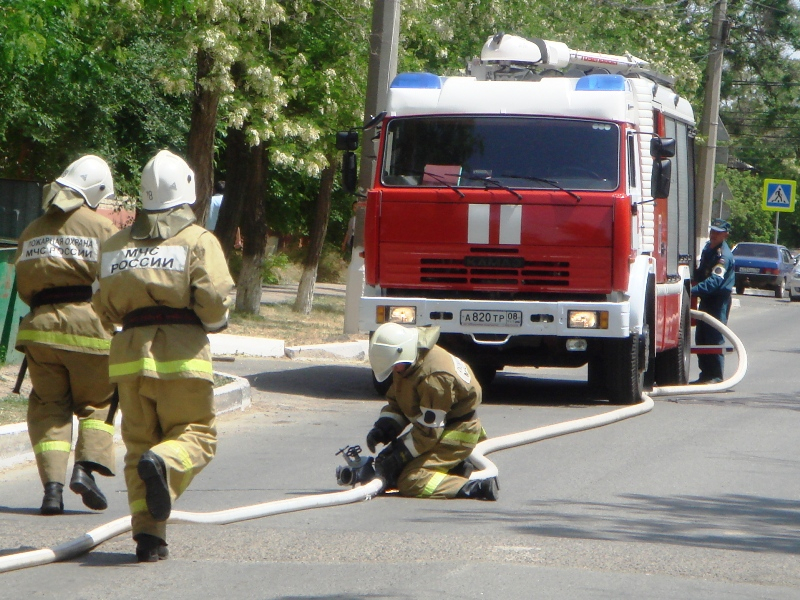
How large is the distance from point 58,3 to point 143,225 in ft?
22.6

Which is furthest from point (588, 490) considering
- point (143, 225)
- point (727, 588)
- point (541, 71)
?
point (541, 71)

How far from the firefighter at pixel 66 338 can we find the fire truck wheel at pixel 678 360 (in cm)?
866

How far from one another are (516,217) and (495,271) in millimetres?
521

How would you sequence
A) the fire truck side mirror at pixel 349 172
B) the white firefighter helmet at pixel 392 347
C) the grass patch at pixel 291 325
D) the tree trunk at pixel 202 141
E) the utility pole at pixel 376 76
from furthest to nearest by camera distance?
1. the tree trunk at pixel 202 141
2. the grass patch at pixel 291 325
3. the utility pole at pixel 376 76
4. the fire truck side mirror at pixel 349 172
5. the white firefighter helmet at pixel 392 347

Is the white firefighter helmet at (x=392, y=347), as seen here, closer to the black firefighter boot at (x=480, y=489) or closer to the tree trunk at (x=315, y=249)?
the black firefighter boot at (x=480, y=489)

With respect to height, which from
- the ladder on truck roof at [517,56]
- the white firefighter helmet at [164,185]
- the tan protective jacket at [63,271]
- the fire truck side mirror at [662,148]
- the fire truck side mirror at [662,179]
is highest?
the ladder on truck roof at [517,56]

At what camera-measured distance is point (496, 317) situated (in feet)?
36.5

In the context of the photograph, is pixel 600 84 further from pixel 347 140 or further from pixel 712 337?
pixel 712 337

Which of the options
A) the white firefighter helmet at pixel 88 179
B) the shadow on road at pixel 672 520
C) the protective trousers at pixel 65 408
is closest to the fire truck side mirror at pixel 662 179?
the shadow on road at pixel 672 520

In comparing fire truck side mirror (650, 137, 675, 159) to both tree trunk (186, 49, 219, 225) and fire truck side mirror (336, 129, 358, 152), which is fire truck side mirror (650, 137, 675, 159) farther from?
tree trunk (186, 49, 219, 225)

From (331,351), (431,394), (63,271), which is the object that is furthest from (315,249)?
(63,271)

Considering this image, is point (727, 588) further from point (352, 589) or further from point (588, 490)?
point (588, 490)

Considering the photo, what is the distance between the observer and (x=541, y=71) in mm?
12984

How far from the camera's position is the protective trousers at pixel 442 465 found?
23.0 ft
